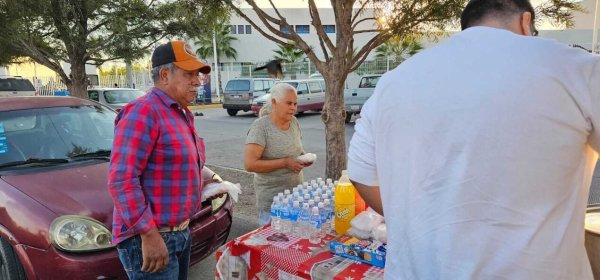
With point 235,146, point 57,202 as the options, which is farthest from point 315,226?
point 235,146

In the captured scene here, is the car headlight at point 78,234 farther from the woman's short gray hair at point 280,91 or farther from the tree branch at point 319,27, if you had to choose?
the tree branch at point 319,27

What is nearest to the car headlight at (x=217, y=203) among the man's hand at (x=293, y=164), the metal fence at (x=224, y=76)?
the man's hand at (x=293, y=164)

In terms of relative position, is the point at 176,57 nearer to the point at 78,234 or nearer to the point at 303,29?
the point at 78,234

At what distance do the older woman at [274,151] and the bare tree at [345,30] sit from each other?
165cm

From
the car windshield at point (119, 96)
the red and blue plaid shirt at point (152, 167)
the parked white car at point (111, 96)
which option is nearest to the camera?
the red and blue plaid shirt at point (152, 167)

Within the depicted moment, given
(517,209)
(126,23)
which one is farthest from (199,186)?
(126,23)

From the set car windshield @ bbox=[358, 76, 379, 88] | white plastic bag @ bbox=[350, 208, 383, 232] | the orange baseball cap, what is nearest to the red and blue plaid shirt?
the orange baseball cap

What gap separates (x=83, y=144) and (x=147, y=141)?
223 centimetres

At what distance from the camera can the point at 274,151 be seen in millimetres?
3049

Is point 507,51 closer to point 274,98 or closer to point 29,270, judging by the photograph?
point 274,98

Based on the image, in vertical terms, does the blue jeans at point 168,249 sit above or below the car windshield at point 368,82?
below

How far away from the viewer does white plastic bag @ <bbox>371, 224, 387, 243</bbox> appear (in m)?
2.04

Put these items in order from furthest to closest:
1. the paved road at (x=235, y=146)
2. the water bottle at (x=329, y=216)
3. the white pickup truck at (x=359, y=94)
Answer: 1. the white pickup truck at (x=359, y=94)
2. the paved road at (x=235, y=146)
3. the water bottle at (x=329, y=216)

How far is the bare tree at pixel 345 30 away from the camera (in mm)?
4227
